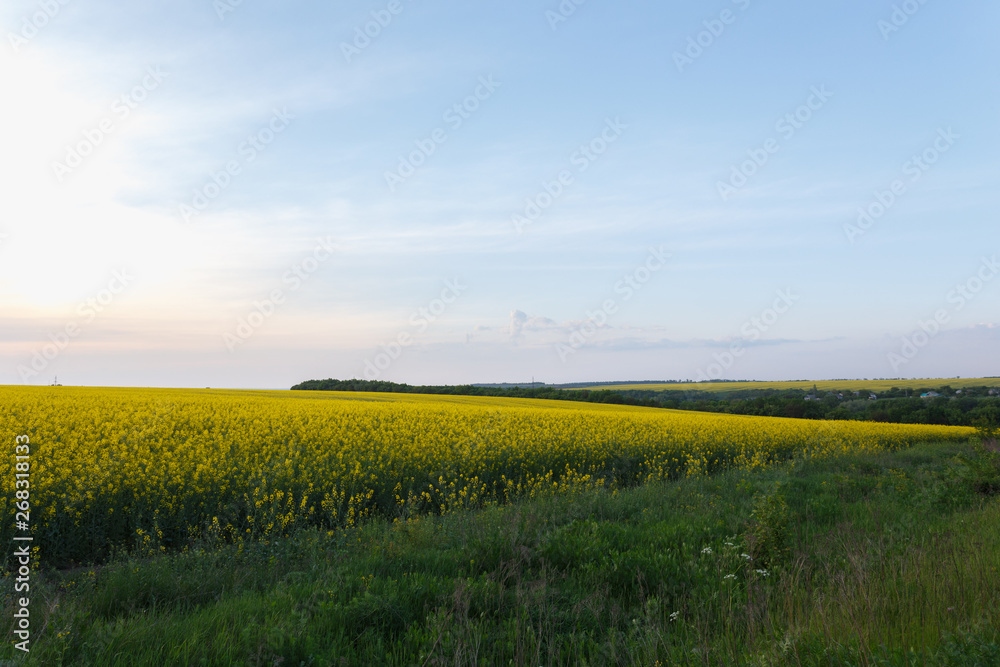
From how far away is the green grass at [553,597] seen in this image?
10.6 ft

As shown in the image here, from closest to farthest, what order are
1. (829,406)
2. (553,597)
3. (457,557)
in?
(553,597) → (457,557) → (829,406)

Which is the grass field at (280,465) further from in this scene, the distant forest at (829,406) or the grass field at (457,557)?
the distant forest at (829,406)

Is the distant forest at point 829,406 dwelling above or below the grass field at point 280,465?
below

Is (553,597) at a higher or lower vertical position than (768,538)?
lower

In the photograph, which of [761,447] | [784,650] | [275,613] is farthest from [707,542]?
[761,447]

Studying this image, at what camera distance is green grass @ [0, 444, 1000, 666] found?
324cm

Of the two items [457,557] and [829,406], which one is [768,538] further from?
[829,406]

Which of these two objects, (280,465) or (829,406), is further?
(829,406)

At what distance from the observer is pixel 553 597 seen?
14.4 ft

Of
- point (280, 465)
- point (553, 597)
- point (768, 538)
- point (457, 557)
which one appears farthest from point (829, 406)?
point (553, 597)

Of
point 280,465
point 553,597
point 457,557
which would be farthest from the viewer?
point 280,465

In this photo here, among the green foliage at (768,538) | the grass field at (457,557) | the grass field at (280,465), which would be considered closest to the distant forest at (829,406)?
the grass field at (280,465)

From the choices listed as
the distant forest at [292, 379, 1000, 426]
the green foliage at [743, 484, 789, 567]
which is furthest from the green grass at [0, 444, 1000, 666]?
the distant forest at [292, 379, 1000, 426]

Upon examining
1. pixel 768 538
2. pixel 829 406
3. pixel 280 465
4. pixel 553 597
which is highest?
pixel 280 465
